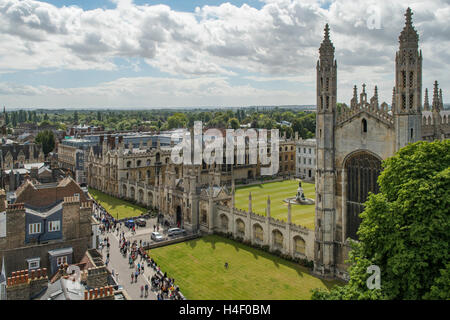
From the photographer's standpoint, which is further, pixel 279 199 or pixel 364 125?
pixel 279 199

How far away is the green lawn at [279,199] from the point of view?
153ft

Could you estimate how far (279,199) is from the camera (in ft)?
188

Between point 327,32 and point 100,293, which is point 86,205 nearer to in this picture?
point 100,293

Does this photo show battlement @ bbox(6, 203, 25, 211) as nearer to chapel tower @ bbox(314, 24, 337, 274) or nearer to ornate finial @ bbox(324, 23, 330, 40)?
chapel tower @ bbox(314, 24, 337, 274)

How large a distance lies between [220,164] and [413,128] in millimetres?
45689

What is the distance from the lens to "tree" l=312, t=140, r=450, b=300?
1612 cm

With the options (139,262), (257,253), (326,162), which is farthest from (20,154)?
(326,162)

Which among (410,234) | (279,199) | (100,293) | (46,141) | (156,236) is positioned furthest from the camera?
(46,141)

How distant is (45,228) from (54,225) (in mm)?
593

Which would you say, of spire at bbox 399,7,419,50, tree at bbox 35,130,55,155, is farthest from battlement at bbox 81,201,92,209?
tree at bbox 35,130,55,155

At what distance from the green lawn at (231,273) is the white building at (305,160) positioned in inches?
1683

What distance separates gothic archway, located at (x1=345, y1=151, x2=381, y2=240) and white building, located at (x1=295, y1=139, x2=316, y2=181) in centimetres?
4724
